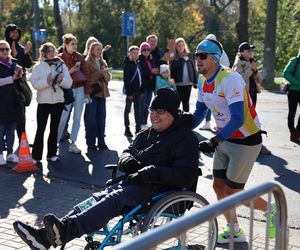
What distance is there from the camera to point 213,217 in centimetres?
237

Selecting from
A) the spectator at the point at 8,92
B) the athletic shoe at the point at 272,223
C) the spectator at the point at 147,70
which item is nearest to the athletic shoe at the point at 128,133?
the spectator at the point at 147,70

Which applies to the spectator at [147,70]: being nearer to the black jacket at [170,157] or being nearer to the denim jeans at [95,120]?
the denim jeans at [95,120]

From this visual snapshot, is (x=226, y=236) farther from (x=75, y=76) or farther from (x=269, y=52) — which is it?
(x=269, y=52)

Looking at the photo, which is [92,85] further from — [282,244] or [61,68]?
[282,244]

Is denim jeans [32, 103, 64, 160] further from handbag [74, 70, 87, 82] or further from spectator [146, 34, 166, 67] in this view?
spectator [146, 34, 166, 67]

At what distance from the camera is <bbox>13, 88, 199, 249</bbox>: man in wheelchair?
388 cm

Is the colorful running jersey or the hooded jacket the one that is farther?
the hooded jacket

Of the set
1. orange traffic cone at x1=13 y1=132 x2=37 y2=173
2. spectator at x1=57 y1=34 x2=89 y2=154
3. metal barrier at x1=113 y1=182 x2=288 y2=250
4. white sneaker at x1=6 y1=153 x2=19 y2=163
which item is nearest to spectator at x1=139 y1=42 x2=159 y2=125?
spectator at x1=57 y1=34 x2=89 y2=154

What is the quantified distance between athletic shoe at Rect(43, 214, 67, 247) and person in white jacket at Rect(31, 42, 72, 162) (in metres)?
4.07

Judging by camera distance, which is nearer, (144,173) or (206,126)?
(144,173)

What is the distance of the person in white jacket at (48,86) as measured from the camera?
7.66 m

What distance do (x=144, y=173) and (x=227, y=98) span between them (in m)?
0.97

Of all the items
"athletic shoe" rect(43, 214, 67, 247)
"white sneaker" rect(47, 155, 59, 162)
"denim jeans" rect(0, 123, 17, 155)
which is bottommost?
"white sneaker" rect(47, 155, 59, 162)

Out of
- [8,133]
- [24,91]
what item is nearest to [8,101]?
[24,91]
